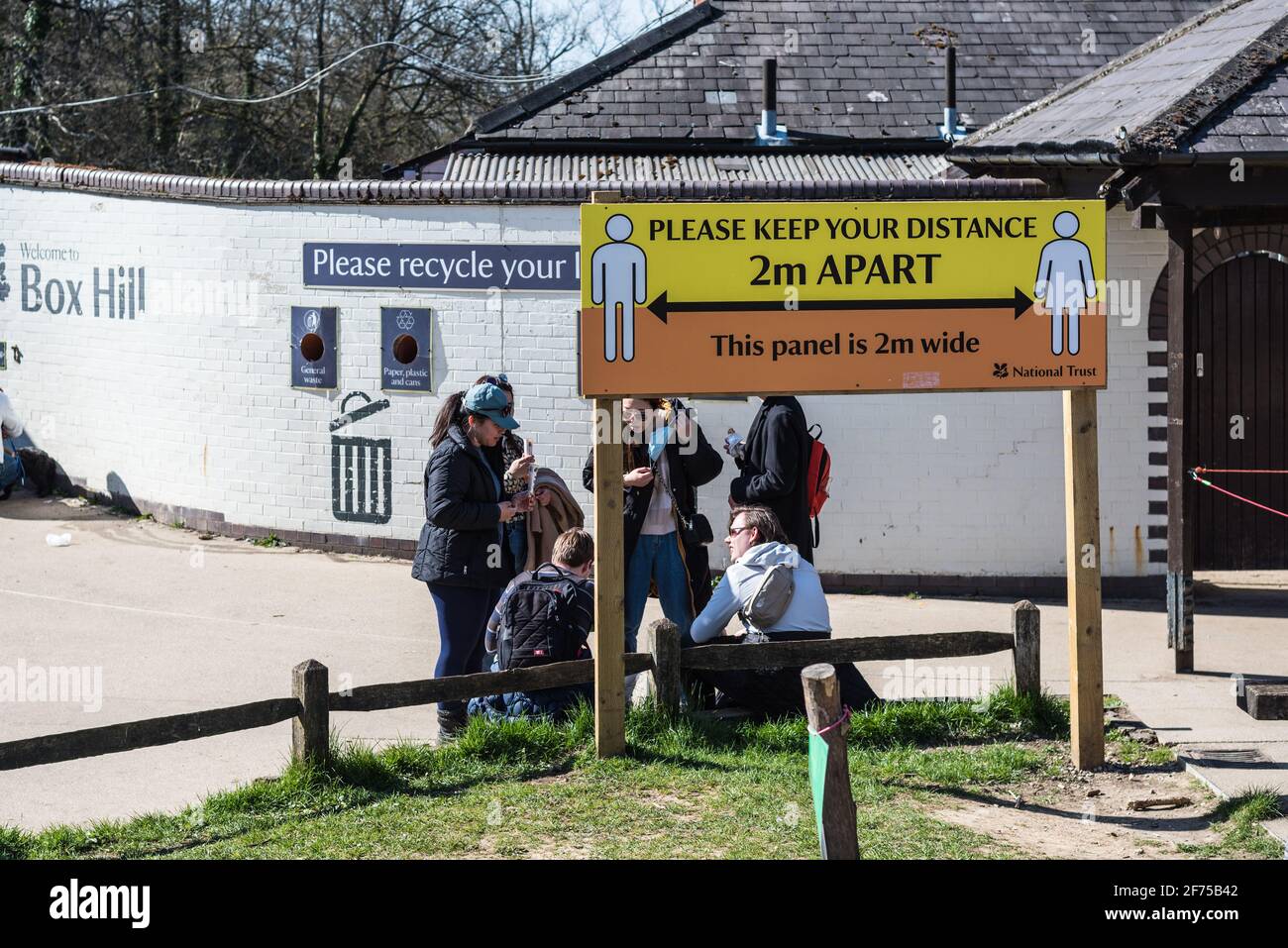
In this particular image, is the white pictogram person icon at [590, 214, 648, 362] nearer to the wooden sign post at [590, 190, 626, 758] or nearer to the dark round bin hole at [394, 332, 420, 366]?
the wooden sign post at [590, 190, 626, 758]

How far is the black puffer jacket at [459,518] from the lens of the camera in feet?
25.5

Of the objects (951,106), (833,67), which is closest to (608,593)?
(951,106)

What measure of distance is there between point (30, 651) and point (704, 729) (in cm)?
446

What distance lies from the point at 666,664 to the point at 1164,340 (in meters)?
5.57

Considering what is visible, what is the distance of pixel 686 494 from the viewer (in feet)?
28.4

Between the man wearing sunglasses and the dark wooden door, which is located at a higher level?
the dark wooden door

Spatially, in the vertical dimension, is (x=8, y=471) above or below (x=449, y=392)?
below

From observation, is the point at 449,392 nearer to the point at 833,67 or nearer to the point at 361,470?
the point at 361,470

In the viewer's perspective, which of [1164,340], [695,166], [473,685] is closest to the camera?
[473,685]

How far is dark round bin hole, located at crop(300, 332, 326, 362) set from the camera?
1232cm

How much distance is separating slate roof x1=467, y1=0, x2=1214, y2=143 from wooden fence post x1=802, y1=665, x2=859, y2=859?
975cm

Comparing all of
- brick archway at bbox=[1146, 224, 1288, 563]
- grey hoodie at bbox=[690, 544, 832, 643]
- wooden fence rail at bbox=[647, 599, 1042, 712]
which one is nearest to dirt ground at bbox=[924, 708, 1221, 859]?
wooden fence rail at bbox=[647, 599, 1042, 712]

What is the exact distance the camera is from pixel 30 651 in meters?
9.62

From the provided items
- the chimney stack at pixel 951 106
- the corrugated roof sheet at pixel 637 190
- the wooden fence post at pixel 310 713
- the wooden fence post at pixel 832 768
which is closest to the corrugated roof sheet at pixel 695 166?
the chimney stack at pixel 951 106
